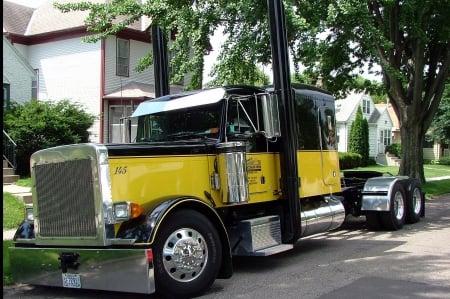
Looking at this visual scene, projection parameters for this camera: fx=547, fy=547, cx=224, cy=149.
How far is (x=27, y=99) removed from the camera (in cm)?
2378

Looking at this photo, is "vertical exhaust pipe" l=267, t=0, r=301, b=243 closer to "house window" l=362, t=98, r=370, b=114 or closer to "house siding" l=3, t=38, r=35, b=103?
"house siding" l=3, t=38, r=35, b=103

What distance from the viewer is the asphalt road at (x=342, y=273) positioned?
6.31 m

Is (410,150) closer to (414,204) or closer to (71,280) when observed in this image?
(414,204)

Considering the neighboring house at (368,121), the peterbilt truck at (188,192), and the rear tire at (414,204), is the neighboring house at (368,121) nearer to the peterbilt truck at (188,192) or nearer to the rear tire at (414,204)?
the rear tire at (414,204)

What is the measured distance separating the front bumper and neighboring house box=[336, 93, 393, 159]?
131ft

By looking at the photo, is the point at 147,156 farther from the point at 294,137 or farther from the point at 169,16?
the point at 169,16

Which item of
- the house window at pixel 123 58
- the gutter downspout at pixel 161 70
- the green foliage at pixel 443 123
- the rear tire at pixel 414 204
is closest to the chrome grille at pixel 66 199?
the gutter downspout at pixel 161 70

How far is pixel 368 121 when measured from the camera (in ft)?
167

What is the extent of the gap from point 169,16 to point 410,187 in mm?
6656

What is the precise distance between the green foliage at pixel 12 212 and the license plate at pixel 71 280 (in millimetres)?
5038

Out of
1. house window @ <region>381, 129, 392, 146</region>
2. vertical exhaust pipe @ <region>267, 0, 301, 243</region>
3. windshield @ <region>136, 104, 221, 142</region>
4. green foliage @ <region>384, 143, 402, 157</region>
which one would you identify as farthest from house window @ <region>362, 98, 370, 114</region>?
windshield @ <region>136, 104, 221, 142</region>

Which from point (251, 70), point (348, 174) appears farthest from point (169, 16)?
point (348, 174)

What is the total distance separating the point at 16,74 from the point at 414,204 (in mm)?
17748

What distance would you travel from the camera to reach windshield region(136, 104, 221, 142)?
294 inches
